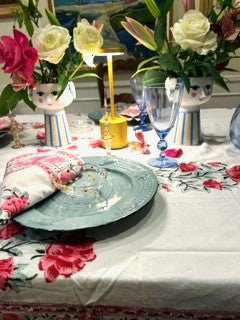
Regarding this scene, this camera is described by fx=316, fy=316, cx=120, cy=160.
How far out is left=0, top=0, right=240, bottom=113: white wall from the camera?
2189 millimetres

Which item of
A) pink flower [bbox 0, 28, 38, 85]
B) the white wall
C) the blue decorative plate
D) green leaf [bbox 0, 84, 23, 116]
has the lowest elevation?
the white wall

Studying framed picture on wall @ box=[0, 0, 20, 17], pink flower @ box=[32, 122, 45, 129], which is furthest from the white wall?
pink flower @ box=[32, 122, 45, 129]

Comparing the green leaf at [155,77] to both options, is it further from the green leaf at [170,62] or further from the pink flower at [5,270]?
the pink flower at [5,270]

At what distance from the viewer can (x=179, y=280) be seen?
446 millimetres

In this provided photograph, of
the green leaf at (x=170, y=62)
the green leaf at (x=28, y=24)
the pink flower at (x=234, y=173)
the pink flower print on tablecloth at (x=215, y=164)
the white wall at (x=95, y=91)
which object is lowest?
the white wall at (x=95, y=91)

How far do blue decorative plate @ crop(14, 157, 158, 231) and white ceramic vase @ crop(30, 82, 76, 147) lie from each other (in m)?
0.31

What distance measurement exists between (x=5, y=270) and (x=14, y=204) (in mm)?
114

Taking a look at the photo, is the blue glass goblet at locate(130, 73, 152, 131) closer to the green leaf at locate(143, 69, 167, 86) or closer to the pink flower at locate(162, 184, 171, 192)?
the green leaf at locate(143, 69, 167, 86)

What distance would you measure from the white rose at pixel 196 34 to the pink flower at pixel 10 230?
0.59m

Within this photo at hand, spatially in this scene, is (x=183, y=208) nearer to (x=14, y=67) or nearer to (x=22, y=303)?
(x=22, y=303)

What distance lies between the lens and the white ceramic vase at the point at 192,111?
0.88 m

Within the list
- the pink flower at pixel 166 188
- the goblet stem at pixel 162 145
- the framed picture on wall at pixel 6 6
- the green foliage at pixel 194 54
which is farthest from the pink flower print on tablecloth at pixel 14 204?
the framed picture on wall at pixel 6 6

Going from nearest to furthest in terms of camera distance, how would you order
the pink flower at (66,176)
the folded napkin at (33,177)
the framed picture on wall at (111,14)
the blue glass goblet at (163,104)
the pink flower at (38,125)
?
the folded napkin at (33,177)
the pink flower at (66,176)
the blue glass goblet at (163,104)
the pink flower at (38,125)
the framed picture on wall at (111,14)

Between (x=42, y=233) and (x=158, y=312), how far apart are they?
230 millimetres
